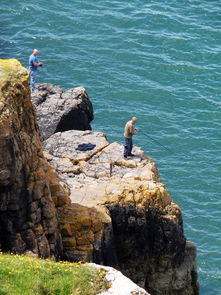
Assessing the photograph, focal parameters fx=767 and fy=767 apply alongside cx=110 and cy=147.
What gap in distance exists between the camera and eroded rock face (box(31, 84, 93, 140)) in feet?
157

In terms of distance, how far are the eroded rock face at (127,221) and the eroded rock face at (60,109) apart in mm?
6293

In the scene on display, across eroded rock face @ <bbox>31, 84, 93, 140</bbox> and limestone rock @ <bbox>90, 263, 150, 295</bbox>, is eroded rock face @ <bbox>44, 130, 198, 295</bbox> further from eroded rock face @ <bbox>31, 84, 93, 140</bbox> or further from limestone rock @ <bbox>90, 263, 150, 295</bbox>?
limestone rock @ <bbox>90, 263, 150, 295</bbox>

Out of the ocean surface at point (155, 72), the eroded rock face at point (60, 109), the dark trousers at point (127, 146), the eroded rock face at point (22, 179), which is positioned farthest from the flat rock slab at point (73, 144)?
the ocean surface at point (155, 72)

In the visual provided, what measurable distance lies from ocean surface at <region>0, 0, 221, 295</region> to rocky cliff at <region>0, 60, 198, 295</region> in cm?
626

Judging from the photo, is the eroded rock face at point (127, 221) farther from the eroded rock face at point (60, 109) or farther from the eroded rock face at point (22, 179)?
the eroded rock face at point (60, 109)

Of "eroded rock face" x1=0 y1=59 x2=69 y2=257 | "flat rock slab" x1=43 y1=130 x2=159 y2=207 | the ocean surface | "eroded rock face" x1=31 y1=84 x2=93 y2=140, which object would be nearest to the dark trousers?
"flat rock slab" x1=43 y1=130 x2=159 y2=207

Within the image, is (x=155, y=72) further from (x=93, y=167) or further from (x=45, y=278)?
(x=45, y=278)

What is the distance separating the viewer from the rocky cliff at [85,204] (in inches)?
1225

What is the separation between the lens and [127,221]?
3716cm

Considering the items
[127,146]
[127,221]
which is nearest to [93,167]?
[127,146]

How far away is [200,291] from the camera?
43312mm

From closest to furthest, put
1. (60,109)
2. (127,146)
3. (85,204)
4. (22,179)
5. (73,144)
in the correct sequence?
1. (22,179)
2. (85,204)
3. (127,146)
4. (73,144)
5. (60,109)

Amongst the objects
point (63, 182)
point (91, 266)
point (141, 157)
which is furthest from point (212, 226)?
point (91, 266)

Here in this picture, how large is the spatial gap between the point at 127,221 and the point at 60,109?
44.0ft
